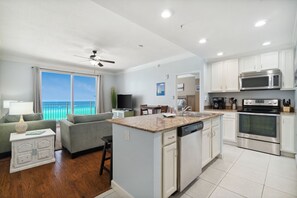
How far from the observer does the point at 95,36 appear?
123 inches

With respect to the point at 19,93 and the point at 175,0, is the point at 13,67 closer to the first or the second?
the point at 19,93

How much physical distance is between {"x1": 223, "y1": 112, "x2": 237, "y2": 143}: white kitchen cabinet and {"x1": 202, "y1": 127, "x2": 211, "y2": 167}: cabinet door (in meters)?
1.57

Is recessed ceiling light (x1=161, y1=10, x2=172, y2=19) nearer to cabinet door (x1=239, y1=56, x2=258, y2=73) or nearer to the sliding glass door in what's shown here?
cabinet door (x1=239, y1=56, x2=258, y2=73)

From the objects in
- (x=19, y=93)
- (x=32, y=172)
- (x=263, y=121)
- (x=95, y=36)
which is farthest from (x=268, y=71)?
(x=19, y=93)

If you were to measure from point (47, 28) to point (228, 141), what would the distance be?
499 centimetres

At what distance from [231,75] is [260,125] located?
4.79 ft

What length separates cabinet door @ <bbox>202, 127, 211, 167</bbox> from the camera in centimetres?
Answer: 229

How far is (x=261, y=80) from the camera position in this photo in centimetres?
337

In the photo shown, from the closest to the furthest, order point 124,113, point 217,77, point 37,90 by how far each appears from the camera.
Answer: point 217,77, point 37,90, point 124,113

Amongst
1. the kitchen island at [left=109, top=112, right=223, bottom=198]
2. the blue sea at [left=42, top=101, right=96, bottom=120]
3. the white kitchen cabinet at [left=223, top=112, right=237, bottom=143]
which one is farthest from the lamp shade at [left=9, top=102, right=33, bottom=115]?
the white kitchen cabinet at [left=223, top=112, right=237, bottom=143]

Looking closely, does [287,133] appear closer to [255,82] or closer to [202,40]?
[255,82]

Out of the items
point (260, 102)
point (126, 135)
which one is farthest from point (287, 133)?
point (126, 135)

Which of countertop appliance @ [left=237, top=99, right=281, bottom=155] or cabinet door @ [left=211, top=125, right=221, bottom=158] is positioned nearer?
cabinet door @ [left=211, top=125, right=221, bottom=158]

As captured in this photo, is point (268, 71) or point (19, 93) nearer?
point (268, 71)
